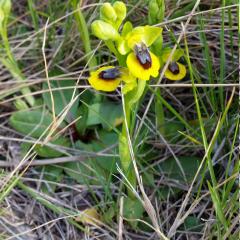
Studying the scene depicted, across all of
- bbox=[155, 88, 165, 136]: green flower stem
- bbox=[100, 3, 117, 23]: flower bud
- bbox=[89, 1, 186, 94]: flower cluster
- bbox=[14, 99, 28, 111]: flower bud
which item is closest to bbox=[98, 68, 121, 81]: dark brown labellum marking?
bbox=[89, 1, 186, 94]: flower cluster

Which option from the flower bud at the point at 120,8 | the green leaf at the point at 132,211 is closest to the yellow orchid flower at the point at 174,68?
the flower bud at the point at 120,8

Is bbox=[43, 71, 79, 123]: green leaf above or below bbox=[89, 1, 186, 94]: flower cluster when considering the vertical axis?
below

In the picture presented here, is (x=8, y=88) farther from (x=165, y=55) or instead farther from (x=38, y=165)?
(x=165, y=55)

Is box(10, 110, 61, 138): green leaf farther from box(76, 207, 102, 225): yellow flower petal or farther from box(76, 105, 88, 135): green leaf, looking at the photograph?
box(76, 207, 102, 225): yellow flower petal

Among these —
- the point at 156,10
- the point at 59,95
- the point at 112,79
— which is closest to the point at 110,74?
the point at 112,79

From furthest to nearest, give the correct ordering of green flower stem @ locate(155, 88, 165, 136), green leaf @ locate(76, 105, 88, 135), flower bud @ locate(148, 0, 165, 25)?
green leaf @ locate(76, 105, 88, 135) → green flower stem @ locate(155, 88, 165, 136) → flower bud @ locate(148, 0, 165, 25)
